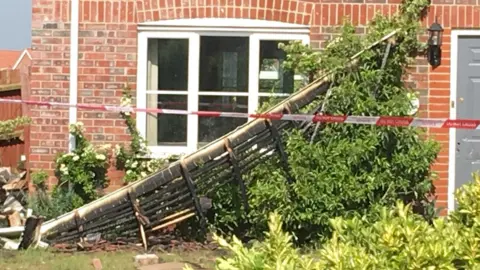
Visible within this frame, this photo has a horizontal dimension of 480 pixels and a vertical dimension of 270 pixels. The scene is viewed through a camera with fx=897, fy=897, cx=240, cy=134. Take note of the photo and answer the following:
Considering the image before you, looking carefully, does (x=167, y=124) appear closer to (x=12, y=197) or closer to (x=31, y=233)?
(x=12, y=197)

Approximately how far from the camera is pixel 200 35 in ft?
34.0

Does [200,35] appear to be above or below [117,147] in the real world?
above

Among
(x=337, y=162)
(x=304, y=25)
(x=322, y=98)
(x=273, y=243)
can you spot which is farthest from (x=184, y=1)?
(x=273, y=243)

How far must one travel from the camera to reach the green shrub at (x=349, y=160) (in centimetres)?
896

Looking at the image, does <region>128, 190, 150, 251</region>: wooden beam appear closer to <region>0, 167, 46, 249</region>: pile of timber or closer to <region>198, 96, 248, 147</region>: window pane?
<region>0, 167, 46, 249</region>: pile of timber

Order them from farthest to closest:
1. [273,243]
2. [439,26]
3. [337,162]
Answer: [439,26] < [337,162] < [273,243]

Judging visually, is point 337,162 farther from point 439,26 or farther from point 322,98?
point 439,26

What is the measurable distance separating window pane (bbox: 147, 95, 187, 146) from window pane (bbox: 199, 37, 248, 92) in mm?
370

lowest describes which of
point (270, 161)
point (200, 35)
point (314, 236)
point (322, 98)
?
point (314, 236)

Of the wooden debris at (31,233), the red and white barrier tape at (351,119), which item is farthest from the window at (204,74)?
the wooden debris at (31,233)

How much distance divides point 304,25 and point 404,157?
204 cm

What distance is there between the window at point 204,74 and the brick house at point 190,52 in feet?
0.05

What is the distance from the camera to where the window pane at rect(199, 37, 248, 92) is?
34.3ft

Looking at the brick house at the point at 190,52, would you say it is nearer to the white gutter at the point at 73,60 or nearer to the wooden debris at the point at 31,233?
the white gutter at the point at 73,60
